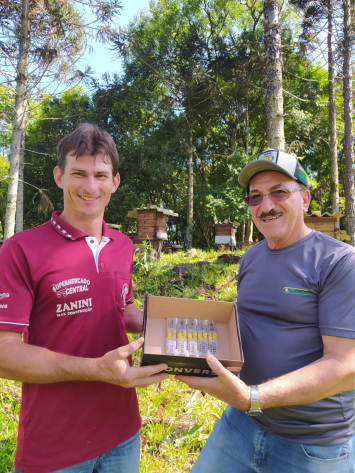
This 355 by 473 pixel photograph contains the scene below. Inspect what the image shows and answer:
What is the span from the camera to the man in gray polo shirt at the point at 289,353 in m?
1.63

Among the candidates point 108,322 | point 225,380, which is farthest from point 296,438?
point 108,322

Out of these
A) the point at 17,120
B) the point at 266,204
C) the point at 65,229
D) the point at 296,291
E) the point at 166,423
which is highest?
the point at 17,120

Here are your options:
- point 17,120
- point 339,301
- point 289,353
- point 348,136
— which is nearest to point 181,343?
point 289,353

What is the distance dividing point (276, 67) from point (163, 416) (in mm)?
6751

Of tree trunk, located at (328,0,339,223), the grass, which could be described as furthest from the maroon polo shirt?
tree trunk, located at (328,0,339,223)

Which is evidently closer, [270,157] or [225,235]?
[270,157]

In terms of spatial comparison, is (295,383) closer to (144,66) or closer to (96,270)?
(96,270)

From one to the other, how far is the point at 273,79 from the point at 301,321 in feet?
20.1

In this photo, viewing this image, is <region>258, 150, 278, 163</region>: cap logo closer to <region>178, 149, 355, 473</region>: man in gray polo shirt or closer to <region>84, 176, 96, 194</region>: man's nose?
<region>178, 149, 355, 473</region>: man in gray polo shirt

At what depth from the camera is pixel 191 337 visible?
6.76 ft

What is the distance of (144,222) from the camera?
12531 millimetres

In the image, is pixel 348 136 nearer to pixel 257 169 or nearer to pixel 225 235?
pixel 225 235

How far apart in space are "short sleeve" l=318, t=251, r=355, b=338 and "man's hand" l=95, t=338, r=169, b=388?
93cm

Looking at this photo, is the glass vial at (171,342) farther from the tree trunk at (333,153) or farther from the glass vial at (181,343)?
the tree trunk at (333,153)
